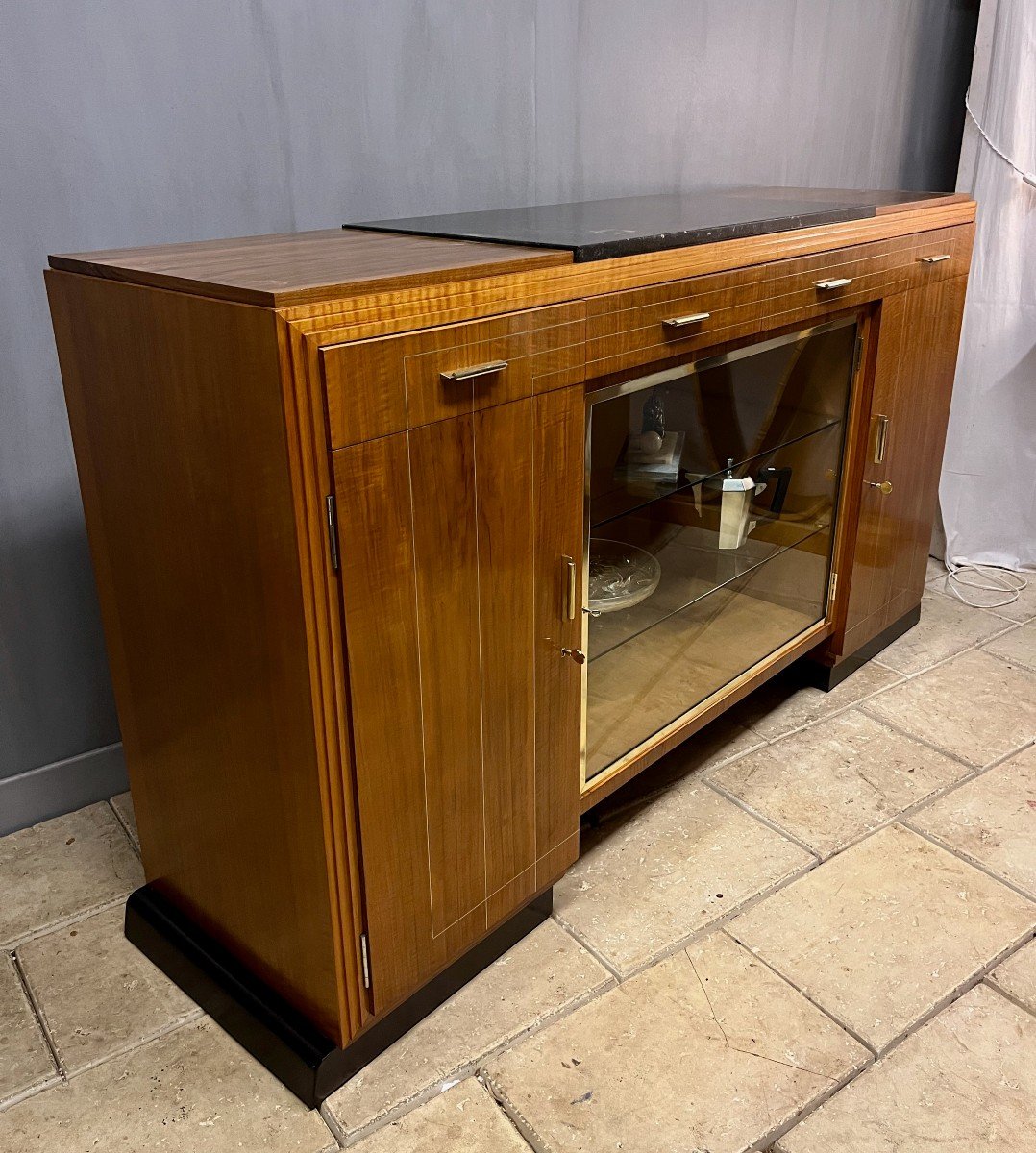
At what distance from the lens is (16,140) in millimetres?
1529

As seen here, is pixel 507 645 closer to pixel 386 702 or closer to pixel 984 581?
pixel 386 702

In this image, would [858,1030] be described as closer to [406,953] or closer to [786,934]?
[786,934]

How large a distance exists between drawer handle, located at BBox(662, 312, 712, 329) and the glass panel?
84 millimetres

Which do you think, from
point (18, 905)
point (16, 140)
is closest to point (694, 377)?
point (16, 140)

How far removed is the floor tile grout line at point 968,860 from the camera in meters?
1.74

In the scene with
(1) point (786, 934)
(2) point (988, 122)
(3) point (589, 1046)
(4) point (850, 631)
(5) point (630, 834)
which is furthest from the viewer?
(2) point (988, 122)

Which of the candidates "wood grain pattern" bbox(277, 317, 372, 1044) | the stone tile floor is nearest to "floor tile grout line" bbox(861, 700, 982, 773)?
the stone tile floor

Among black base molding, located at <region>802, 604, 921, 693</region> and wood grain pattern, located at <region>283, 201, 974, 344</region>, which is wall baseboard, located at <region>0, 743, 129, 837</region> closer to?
wood grain pattern, located at <region>283, 201, 974, 344</region>

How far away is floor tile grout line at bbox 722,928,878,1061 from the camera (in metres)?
1.45

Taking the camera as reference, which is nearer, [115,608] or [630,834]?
[115,608]

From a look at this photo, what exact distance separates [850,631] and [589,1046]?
1179 millimetres

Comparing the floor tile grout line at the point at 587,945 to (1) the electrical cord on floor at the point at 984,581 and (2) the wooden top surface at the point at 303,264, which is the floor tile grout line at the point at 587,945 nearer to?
(2) the wooden top surface at the point at 303,264

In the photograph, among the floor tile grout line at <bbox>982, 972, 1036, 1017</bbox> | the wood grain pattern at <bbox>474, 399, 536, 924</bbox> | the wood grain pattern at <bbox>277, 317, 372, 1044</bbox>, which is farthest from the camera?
the floor tile grout line at <bbox>982, 972, 1036, 1017</bbox>

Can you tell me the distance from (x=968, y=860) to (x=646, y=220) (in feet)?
3.97
